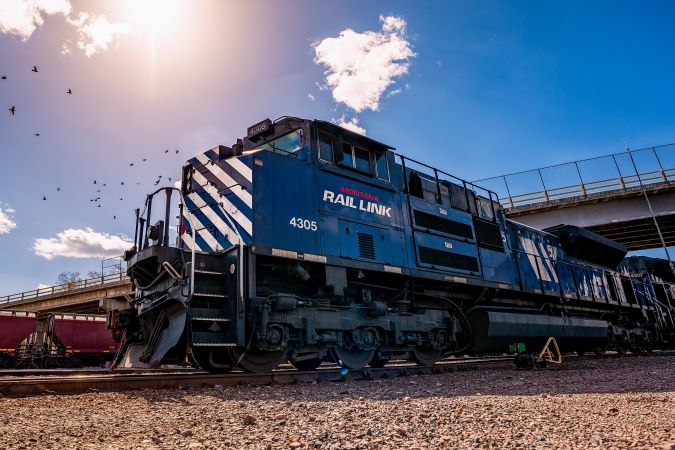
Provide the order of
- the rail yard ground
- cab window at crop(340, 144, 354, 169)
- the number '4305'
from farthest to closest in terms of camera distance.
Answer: cab window at crop(340, 144, 354, 169) → the number '4305' → the rail yard ground

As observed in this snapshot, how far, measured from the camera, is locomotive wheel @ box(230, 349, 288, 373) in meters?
6.41

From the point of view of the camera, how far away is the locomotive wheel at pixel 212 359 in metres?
6.41

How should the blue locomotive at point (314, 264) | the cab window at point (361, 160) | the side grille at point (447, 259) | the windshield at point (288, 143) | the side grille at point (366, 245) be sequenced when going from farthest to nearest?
the side grille at point (447, 259) < the cab window at point (361, 160) < the side grille at point (366, 245) < the windshield at point (288, 143) < the blue locomotive at point (314, 264)

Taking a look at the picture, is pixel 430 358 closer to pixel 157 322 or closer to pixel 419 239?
pixel 419 239

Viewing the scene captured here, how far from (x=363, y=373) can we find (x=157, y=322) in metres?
3.18

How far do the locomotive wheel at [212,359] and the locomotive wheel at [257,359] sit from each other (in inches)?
11.4

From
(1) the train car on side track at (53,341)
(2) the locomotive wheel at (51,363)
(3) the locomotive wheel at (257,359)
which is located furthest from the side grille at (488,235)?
(2) the locomotive wheel at (51,363)

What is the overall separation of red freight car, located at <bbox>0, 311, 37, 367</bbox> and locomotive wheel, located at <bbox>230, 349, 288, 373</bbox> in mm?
18745

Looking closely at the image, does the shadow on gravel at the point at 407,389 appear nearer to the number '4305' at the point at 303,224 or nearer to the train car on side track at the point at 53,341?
the number '4305' at the point at 303,224

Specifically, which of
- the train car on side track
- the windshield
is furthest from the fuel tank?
the train car on side track

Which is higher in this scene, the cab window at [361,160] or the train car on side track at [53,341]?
the cab window at [361,160]

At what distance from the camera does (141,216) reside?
→ 24.2ft

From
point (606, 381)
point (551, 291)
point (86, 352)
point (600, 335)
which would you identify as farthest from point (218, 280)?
point (86, 352)

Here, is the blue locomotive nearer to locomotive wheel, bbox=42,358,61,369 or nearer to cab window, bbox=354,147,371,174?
cab window, bbox=354,147,371,174
